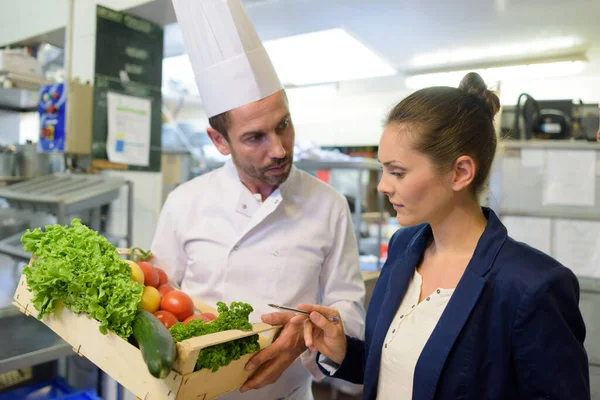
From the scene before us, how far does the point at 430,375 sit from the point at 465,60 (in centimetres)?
542

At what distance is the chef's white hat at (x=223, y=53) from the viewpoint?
1.45 metres

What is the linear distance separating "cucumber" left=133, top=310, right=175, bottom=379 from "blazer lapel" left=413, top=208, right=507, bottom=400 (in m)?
0.49

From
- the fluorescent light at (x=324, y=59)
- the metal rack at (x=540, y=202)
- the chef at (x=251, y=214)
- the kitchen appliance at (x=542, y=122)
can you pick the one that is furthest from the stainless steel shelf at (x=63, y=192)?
the fluorescent light at (x=324, y=59)

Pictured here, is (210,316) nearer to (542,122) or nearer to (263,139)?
(263,139)

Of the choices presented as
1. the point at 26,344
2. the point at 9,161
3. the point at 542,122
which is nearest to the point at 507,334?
the point at 26,344

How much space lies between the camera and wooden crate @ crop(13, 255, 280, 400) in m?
0.84

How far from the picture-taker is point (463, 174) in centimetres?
101

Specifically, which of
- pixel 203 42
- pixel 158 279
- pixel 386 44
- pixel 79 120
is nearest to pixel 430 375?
pixel 158 279

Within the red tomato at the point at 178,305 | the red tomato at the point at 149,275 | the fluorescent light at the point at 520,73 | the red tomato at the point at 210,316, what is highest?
the fluorescent light at the point at 520,73

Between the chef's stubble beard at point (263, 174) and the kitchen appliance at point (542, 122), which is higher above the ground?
the kitchen appliance at point (542, 122)

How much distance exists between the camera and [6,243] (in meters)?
2.49

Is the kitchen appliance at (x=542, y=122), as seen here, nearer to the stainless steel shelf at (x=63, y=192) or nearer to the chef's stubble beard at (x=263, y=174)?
the chef's stubble beard at (x=263, y=174)

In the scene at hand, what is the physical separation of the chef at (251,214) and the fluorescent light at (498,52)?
4305 mm

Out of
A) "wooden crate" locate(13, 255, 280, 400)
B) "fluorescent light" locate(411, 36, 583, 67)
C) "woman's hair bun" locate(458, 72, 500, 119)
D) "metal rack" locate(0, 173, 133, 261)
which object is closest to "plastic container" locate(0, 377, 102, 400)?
"metal rack" locate(0, 173, 133, 261)
